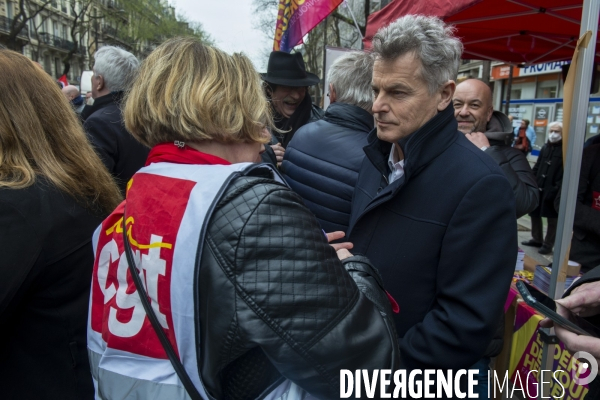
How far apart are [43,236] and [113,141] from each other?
1.92 m

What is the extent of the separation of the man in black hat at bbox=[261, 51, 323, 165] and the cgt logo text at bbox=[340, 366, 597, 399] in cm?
240

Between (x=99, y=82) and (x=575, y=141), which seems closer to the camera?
(x=575, y=141)

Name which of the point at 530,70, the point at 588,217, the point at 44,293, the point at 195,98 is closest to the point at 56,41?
the point at 530,70

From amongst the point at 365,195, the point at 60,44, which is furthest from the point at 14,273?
the point at 60,44

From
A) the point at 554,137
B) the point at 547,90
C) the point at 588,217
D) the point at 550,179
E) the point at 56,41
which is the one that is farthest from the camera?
the point at 56,41

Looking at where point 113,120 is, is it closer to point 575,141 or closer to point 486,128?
point 486,128

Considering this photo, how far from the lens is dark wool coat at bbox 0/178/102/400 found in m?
1.19

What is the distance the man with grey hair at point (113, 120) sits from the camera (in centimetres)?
299

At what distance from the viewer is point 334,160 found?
2100mm

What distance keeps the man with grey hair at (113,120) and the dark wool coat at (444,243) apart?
205 cm

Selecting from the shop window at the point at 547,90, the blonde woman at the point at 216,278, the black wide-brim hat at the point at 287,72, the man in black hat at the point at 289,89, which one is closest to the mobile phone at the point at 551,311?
the blonde woman at the point at 216,278

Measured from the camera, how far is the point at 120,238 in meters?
1.11

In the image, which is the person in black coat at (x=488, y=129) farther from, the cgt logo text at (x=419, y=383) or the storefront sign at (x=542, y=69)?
the storefront sign at (x=542, y=69)

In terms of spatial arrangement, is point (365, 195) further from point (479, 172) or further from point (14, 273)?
point (14, 273)
